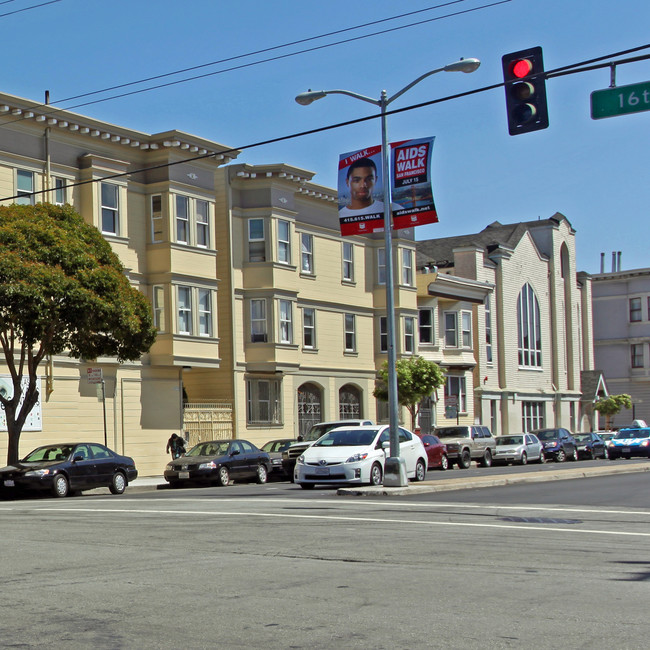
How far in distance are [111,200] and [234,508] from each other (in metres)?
19.0

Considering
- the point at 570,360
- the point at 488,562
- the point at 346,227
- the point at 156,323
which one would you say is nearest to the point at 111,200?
the point at 156,323

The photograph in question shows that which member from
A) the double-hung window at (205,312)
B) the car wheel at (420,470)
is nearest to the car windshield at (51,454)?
the car wheel at (420,470)

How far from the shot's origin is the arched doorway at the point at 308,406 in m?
45.2

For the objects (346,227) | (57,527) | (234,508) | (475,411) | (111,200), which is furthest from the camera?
(475,411)

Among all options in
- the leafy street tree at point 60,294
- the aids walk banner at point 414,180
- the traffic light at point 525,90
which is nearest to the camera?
the traffic light at point 525,90

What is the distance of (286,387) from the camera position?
142ft

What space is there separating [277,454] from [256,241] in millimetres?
11375

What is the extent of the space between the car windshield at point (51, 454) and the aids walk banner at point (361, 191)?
888 cm

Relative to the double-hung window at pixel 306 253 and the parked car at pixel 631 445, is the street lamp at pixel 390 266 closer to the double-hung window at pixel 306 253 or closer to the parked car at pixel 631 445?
the double-hung window at pixel 306 253

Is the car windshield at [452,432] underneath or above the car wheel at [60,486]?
above

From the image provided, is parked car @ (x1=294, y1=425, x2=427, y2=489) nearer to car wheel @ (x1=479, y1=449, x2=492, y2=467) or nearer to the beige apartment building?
the beige apartment building

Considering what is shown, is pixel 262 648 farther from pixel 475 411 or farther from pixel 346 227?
pixel 475 411

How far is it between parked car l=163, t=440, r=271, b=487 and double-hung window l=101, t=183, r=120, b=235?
28.6 feet

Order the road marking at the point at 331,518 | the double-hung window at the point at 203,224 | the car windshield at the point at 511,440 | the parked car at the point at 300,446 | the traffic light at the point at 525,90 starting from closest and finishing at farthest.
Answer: the road marking at the point at 331,518, the traffic light at the point at 525,90, the parked car at the point at 300,446, the double-hung window at the point at 203,224, the car windshield at the point at 511,440
